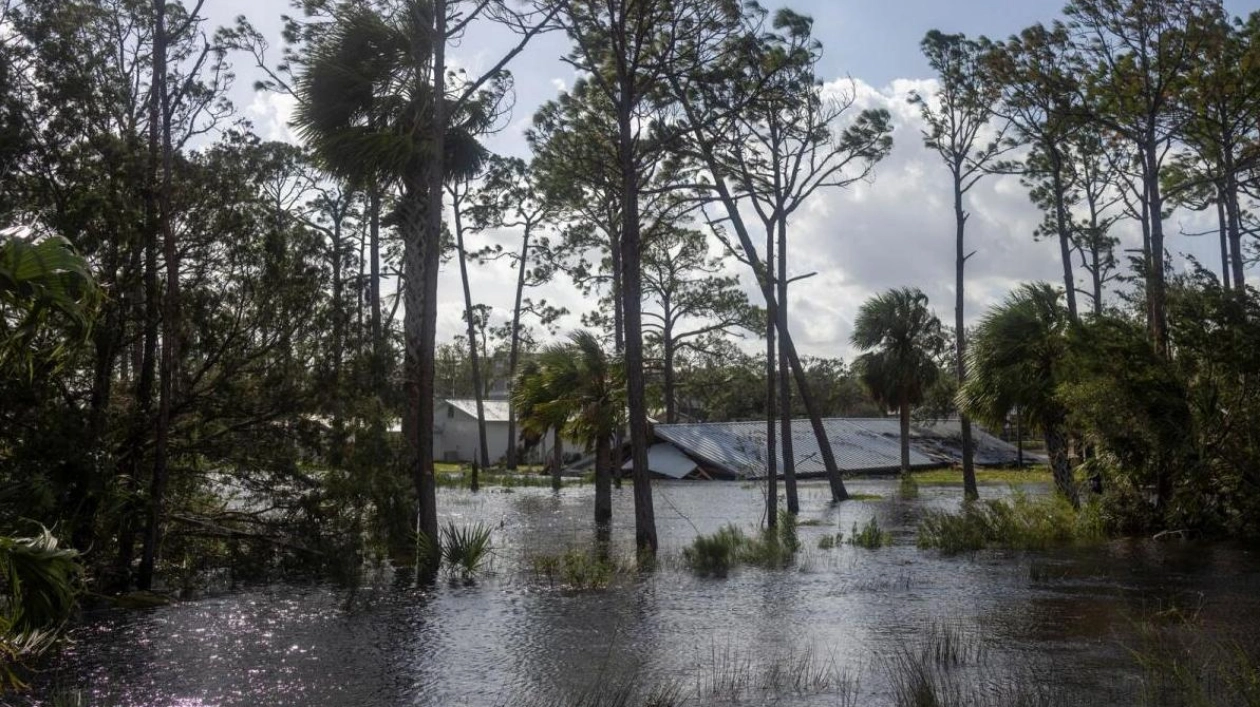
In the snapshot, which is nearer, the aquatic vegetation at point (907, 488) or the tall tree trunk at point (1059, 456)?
the tall tree trunk at point (1059, 456)

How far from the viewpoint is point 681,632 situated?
11.9 m

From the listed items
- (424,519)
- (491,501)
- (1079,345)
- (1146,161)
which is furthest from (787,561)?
(491,501)

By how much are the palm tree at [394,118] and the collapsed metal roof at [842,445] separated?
22859 mm

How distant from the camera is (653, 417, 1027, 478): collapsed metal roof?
45719 mm

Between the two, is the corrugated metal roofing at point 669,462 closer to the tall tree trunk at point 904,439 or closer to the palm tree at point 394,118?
the tall tree trunk at point 904,439

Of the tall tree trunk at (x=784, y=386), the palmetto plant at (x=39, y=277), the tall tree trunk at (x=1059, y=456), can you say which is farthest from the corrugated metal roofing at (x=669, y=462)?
the palmetto plant at (x=39, y=277)

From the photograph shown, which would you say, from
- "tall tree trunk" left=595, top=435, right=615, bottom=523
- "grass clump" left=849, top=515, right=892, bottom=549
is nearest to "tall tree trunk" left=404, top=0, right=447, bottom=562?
"grass clump" left=849, top=515, right=892, bottom=549

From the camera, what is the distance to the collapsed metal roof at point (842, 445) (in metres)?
45.7

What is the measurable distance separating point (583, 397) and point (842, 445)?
1072 inches

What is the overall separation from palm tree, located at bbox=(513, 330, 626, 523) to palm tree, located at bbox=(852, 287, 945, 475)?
22356 millimetres

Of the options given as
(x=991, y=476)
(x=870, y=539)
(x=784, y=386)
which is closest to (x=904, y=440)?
(x=991, y=476)

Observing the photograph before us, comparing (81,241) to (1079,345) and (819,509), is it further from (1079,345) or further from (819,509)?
(819,509)

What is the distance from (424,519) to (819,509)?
14999mm

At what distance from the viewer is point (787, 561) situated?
17.4 meters
